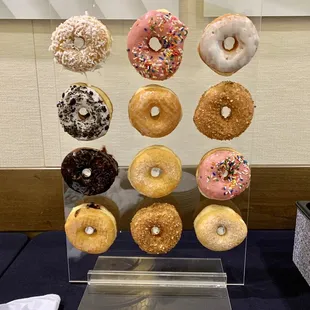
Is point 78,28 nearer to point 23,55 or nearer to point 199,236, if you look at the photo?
point 23,55

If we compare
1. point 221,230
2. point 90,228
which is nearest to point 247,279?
point 221,230

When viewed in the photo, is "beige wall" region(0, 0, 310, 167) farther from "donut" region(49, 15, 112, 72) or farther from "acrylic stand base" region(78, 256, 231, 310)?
"acrylic stand base" region(78, 256, 231, 310)

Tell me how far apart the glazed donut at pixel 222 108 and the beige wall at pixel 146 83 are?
2.5 inches

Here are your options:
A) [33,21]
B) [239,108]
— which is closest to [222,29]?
[239,108]

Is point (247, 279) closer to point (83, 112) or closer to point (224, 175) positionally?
point (224, 175)

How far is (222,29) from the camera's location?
2.80ft

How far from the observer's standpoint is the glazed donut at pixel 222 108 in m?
0.90

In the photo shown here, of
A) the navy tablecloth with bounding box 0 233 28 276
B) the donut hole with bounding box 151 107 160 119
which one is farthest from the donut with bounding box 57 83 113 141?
the navy tablecloth with bounding box 0 233 28 276

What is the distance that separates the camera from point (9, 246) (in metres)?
1.22

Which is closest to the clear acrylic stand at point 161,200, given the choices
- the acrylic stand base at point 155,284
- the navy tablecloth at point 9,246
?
the acrylic stand base at point 155,284

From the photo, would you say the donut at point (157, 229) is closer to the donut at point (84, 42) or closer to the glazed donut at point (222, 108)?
the glazed donut at point (222, 108)

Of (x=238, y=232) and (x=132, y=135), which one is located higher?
(x=132, y=135)

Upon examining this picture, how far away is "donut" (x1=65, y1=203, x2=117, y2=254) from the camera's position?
0.96 meters

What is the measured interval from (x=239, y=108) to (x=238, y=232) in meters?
0.30
